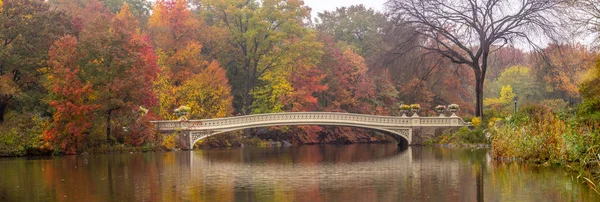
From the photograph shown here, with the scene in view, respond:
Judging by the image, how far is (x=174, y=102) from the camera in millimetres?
45438

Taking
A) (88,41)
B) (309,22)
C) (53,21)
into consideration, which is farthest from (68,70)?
(309,22)

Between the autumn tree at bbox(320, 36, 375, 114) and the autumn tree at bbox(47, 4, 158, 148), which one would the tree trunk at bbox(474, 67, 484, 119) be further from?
the autumn tree at bbox(47, 4, 158, 148)

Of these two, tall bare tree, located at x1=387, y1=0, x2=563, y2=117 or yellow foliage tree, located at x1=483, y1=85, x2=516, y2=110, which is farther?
yellow foliage tree, located at x1=483, y1=85, x2=516, y2=110

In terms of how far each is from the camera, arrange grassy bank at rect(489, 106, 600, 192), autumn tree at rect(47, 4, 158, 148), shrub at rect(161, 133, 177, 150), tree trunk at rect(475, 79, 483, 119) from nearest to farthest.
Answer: grassy bank at rect(489, 106, 600, 192) → autumn tree at rect(47, 4, 158, 148) → shrub at rect(161, 133, 177, 150) → tree trunk at rect(475, 79, 483, 119)

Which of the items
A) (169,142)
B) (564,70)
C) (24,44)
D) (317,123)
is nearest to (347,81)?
(317,123)

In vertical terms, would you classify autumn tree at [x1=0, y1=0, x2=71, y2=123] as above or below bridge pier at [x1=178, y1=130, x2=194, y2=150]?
above

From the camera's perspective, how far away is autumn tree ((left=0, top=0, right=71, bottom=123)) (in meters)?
35.4

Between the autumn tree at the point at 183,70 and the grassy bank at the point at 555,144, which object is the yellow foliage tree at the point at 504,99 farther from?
the grassy bank at the point at 555,144

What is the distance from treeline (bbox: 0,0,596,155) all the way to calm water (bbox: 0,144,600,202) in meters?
9.43

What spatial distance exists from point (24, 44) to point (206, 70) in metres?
13.9

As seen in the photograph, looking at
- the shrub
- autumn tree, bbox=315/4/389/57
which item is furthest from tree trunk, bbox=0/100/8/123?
autumn tree, bbox=315/4/389/57

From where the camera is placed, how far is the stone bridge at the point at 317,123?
4053 centimetres

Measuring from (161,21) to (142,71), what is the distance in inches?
522

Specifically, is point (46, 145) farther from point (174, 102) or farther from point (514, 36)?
point (514, 36)
